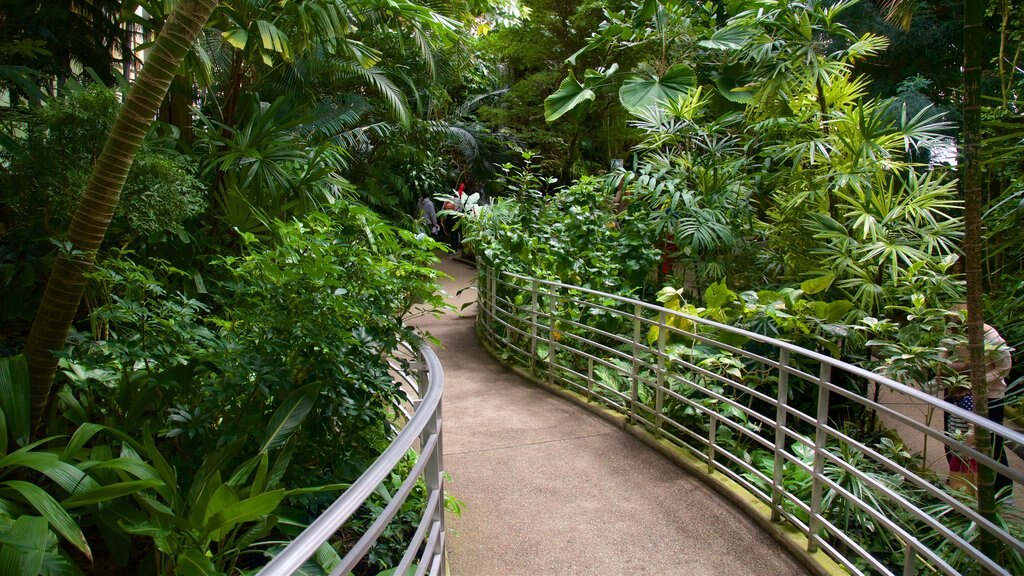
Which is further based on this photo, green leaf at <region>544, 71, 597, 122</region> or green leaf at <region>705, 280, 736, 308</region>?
green leaf at <region>544, 71, 597, 122</region>

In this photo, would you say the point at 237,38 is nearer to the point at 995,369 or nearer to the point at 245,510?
the point at 245,510

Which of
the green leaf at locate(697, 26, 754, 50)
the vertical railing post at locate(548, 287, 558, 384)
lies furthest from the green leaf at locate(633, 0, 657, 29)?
the vertical railing post at locate(548, 287, 558, 384)

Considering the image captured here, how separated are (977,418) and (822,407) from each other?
1000mm

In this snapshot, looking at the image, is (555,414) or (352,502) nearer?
(352,502)

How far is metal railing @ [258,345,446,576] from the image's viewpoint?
4.45 ft

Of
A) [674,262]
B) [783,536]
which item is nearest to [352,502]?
[783,536]

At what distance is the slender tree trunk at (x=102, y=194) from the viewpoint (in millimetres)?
3184

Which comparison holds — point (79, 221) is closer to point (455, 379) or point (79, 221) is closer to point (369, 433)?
point (369, 433)

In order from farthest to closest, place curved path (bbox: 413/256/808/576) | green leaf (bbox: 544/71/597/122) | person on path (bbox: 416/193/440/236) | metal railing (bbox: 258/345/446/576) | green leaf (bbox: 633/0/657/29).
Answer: person on path (bbox: 416/193/440/236) → green leaf (bbox: 544/71/597/122) → green leaf (bbox: 633/0/657/29) → curved path (bbox: 413/256/808/576) → metal railing (bbox: 258/345/446/576)

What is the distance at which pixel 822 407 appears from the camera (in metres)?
3.39

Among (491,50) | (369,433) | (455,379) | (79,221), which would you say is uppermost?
(491,50)

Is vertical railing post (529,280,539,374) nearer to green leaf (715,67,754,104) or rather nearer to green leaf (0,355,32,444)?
green leaf (715,67,754,104)

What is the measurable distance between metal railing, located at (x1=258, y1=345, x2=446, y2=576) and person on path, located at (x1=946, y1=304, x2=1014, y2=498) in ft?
9.28

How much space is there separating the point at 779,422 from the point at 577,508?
1191 millimetres
